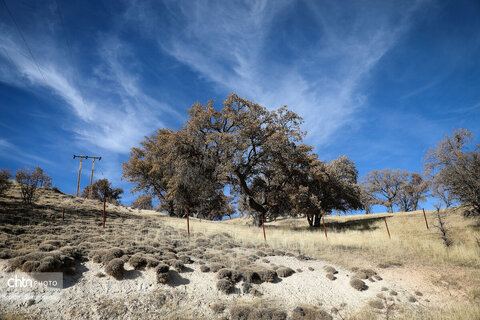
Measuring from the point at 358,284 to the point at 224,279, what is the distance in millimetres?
5208

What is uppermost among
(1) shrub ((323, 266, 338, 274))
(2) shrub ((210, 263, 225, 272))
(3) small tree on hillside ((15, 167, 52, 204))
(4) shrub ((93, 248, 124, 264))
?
(3) small tree on hillside ((15, 167, 52, 204))

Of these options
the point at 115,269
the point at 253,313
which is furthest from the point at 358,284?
the point at 115,269

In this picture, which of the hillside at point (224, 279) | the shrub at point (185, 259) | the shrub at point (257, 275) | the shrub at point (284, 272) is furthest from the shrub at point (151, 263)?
the shrub at point (284, 272)

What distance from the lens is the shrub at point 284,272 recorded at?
9.83 metres

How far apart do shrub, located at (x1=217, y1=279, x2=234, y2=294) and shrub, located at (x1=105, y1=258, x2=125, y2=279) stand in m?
3.11

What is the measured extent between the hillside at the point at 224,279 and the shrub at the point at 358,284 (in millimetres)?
37

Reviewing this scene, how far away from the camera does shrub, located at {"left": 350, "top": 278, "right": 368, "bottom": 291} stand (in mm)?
9440

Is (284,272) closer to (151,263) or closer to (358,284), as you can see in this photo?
(358,284)

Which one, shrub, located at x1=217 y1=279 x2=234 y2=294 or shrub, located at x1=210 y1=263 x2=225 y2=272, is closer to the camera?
shrub, located at x1=217 y1=279 x2=234 y2=294

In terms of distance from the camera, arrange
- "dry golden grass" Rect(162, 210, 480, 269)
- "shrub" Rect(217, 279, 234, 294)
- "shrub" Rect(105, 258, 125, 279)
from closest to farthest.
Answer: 1. "shrub" Rect(105, 258, 125, 279)
2. "shrub" Rect(217, 279, 234, 294)
3. "dry golden grass" Rect(162, 210, 480, 269)

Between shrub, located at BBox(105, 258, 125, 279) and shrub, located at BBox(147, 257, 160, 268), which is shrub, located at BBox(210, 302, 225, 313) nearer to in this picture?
shrub, located at BBox(147, 257, 160, 268)

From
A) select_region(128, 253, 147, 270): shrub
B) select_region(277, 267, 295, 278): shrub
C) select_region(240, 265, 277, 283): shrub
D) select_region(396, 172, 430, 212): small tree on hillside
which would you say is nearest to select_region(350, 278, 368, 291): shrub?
select_region(277, 267, 295, 278): shrub

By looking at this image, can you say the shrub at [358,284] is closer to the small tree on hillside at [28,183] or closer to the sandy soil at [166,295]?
the sandy soil at [166,295]

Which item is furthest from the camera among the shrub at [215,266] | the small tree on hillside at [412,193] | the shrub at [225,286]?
the small tree on hillside at [412,193]
